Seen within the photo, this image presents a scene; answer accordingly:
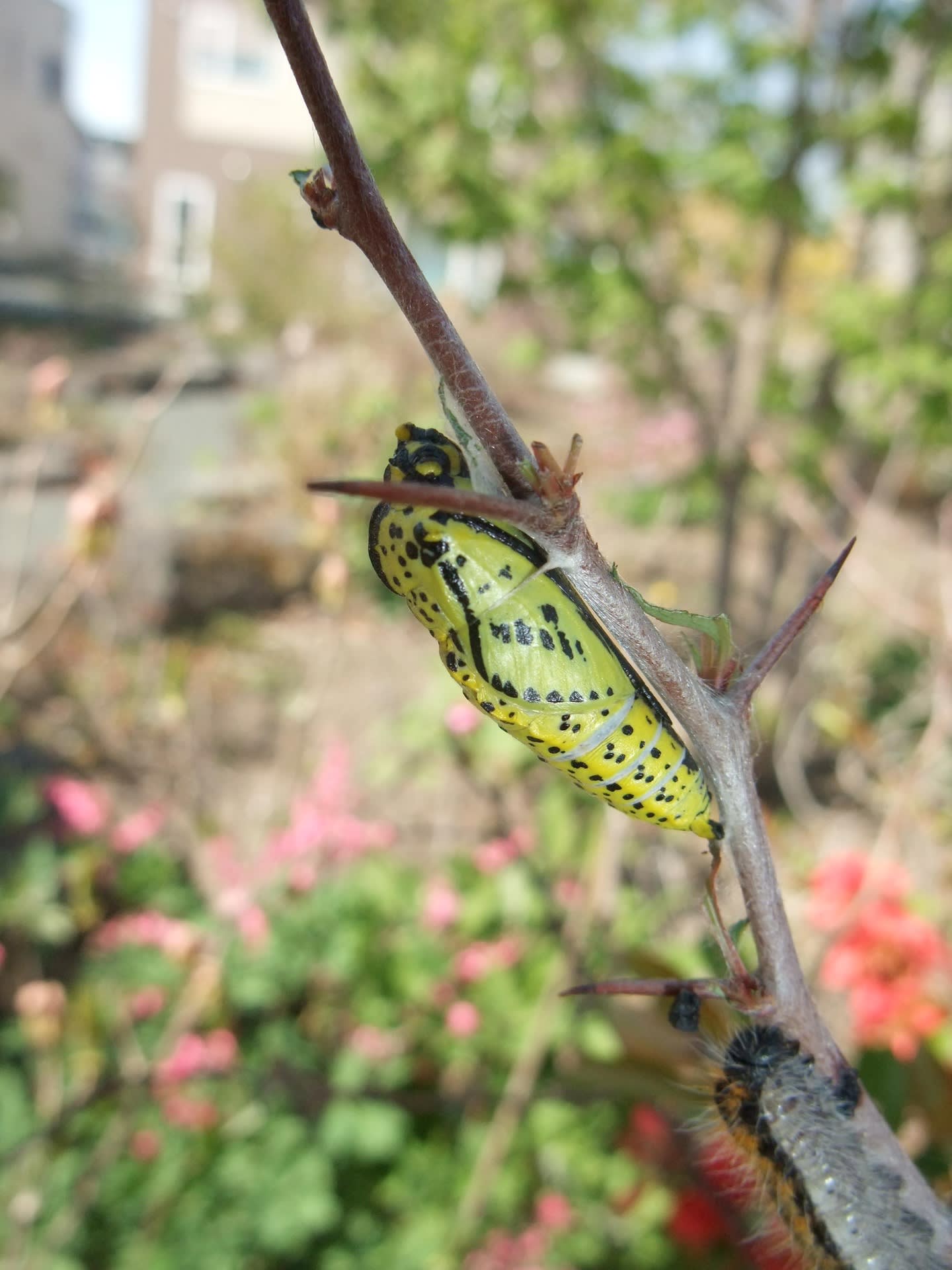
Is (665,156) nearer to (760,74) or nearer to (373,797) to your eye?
(760,74)

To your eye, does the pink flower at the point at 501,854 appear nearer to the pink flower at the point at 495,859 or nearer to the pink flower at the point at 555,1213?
the pink flower at the point at 495,859

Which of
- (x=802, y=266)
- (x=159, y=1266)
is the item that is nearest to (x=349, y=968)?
(x=159, y=1266)

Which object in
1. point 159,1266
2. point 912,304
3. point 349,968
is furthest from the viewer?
point 912,304

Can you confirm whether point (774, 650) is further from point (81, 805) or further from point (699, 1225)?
point (81, 805)

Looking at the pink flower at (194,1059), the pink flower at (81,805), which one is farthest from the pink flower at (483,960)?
the pink flower at (81,805)

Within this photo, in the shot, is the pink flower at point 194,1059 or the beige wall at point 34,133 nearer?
the pink flower at point 194,1059

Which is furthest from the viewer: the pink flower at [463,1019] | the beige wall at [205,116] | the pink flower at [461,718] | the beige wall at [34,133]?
the beige wall at [34,133]
